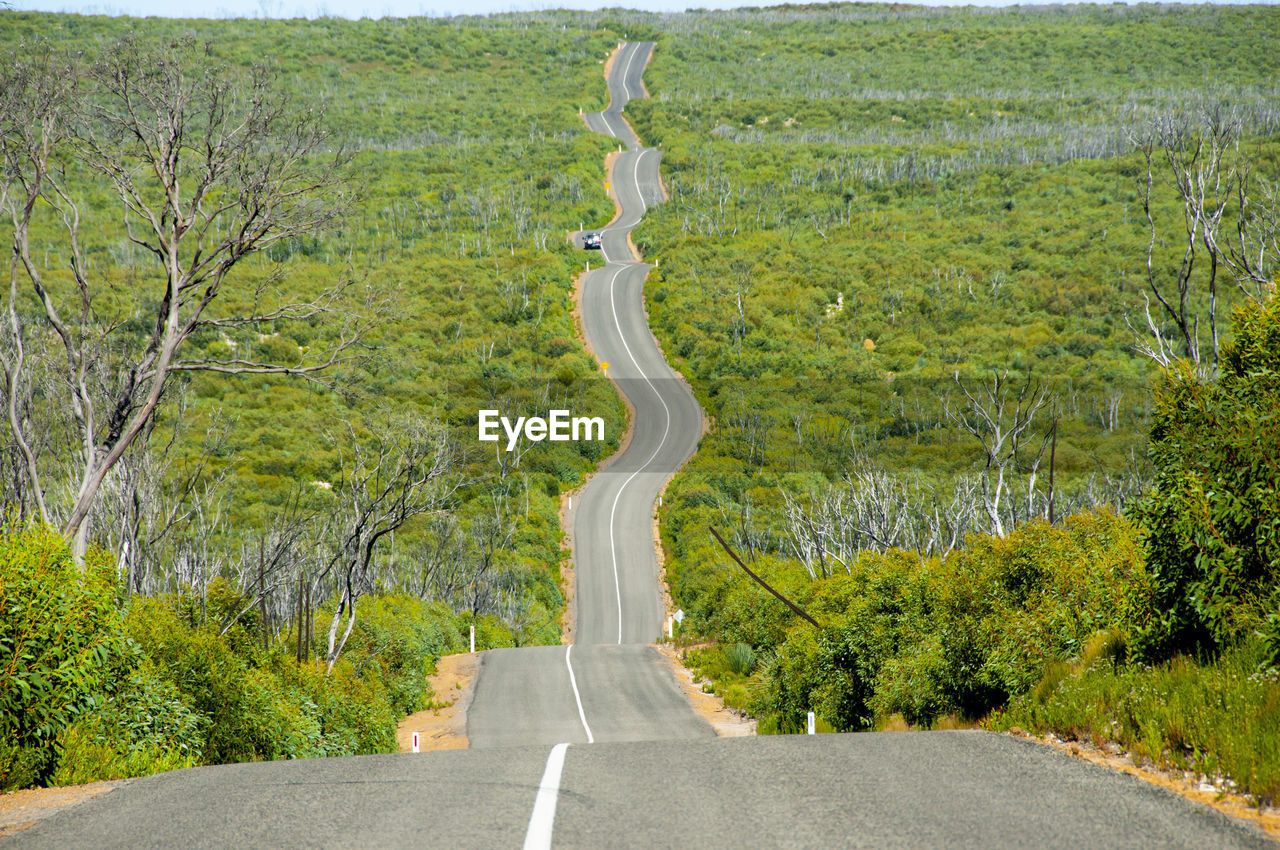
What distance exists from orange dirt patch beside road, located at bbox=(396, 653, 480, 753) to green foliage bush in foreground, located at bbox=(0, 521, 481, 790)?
2416 mm

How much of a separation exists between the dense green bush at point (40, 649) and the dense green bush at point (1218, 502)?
884cm

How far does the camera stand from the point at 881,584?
16922 mm

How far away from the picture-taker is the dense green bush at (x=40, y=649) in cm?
710

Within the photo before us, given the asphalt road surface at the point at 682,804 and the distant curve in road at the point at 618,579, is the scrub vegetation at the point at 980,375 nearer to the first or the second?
the asphalt road surface at the point at 682,804

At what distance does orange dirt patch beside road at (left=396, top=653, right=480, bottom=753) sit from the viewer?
24.4m

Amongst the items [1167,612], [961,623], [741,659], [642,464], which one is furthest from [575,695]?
[642,464]

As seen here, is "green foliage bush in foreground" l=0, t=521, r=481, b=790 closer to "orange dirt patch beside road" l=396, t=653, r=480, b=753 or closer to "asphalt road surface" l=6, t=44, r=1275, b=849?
"asphalt road surface" l=6, t=44, r=1275, b=849

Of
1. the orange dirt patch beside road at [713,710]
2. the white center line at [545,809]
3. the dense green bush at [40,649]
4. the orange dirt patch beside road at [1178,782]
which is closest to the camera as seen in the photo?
the white center line at [545,809]

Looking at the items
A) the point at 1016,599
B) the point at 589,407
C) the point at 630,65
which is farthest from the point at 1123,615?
the point at 630,65

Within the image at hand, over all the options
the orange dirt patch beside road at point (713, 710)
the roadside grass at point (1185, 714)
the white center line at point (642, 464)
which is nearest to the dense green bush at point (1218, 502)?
the roadside grass at point (1185, 714)

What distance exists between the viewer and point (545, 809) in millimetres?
5277

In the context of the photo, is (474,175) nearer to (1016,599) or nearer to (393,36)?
(393,36)

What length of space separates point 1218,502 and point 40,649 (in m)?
9.21

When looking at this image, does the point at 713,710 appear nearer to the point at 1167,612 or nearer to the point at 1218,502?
the point at 1167,612
